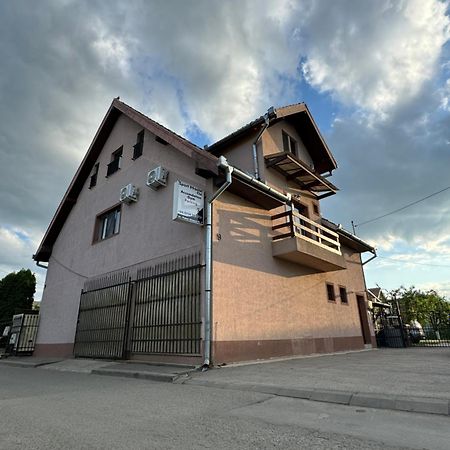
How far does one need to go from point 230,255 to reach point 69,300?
8731mm

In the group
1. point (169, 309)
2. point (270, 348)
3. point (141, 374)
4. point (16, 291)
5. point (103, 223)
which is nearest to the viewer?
point (141, 374)

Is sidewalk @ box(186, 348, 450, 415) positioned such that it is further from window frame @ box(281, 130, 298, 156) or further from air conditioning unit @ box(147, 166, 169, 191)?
window frame @ box(281, 130, 298, 156)

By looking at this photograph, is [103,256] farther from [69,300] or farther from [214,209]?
[214,209]

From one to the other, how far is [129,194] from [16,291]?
1690cm

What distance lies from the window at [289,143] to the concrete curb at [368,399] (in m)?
10.3

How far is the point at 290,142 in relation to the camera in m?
14.1

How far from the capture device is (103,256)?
12.7 metres

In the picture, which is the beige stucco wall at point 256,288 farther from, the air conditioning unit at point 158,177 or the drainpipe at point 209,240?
the air conditioning unit at point 158,177

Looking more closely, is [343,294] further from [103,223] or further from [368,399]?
[368,399]

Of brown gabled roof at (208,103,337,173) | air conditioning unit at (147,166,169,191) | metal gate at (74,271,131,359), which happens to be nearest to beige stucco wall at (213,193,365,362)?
air conditioning unit at (147,166,169,191)

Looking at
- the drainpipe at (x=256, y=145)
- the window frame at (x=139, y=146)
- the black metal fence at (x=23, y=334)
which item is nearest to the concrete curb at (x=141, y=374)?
the drainpipe at (x=256, y=145)

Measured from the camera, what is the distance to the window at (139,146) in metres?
12.6

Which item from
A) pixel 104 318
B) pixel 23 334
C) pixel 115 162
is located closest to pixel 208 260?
pixel 104 318

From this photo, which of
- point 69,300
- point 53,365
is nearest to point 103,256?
point 69,300
